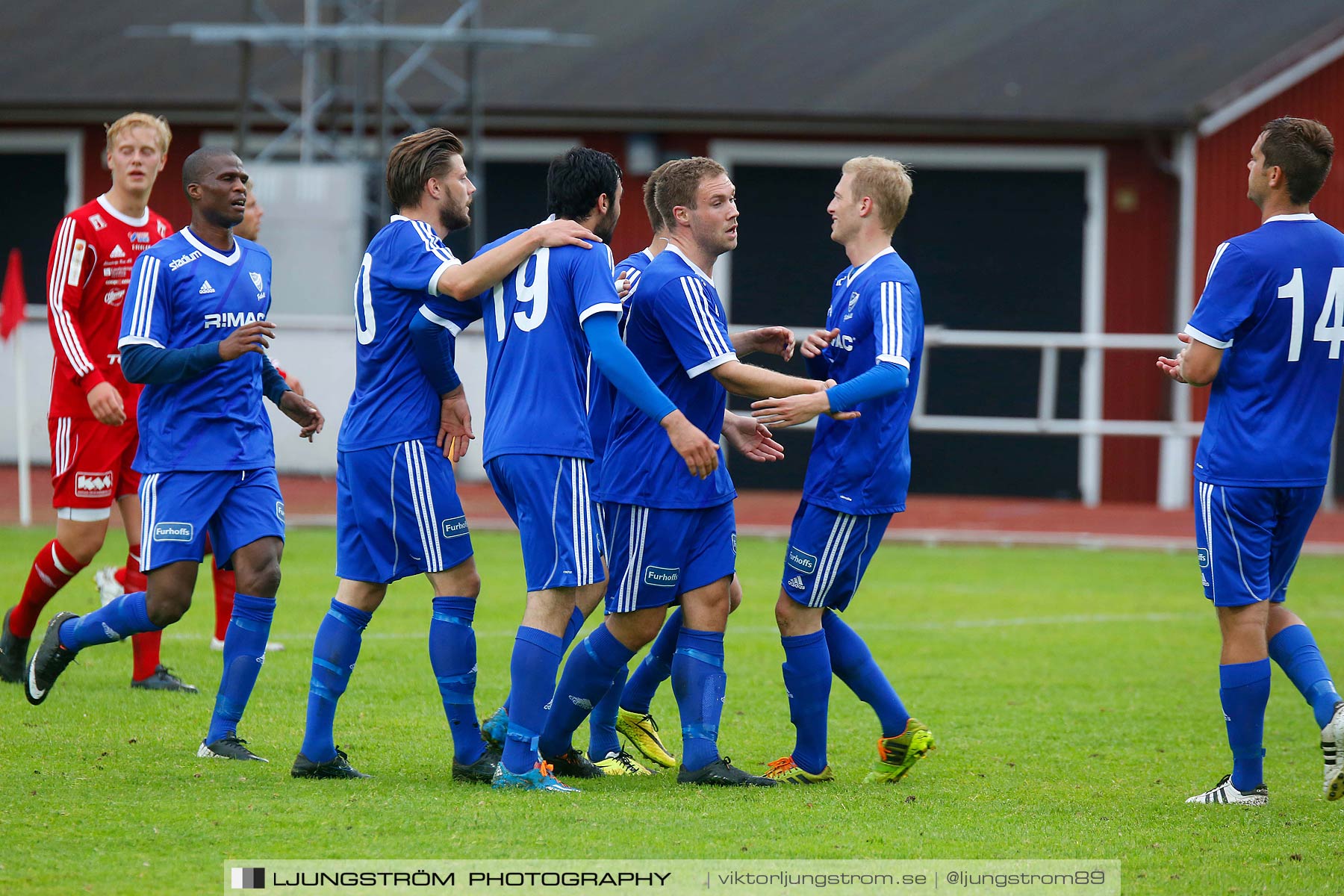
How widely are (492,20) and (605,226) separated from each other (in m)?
17.3

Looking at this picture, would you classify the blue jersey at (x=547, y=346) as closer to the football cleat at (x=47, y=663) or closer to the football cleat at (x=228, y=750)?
the football cleat at (x=228, y=750)

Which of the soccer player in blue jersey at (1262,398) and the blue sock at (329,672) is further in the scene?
the blue sock at (329,672)

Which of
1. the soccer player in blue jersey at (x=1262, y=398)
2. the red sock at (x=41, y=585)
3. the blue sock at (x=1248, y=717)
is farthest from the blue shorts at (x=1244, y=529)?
the red sock at (x=41, y=585)

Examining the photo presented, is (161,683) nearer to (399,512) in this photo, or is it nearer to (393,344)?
(399,512)

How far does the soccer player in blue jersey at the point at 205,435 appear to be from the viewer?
5.86 metres

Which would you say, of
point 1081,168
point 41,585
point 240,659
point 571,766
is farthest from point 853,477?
point 1081,168

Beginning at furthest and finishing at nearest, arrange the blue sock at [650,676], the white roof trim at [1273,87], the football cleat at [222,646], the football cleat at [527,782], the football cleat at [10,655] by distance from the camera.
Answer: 1. the white roof trim at [1273,87]
2. the football cleat at [222,646]
3. the football cleat at [10,655]
4. the blue sock at [650,676]
5. the football cleat at [527,782]

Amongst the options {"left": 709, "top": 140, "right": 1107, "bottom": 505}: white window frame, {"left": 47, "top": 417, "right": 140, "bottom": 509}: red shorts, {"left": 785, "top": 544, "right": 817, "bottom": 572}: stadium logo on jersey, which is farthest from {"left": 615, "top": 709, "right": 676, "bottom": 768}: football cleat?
{"left": 709, "top": 140, "right": 1107, "bottom": 505}: white window frame

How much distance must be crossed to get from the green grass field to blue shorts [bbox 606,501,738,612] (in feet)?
2.20

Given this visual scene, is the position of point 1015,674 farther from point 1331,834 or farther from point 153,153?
point 153,153

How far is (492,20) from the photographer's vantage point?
866 inches

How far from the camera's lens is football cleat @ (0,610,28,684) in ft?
24.0

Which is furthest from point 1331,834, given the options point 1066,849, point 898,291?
point 898,291

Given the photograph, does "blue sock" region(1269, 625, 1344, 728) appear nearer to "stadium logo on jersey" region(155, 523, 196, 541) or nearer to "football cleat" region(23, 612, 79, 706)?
"stadium logo on jersey" region(155, 523, 196, 541)
